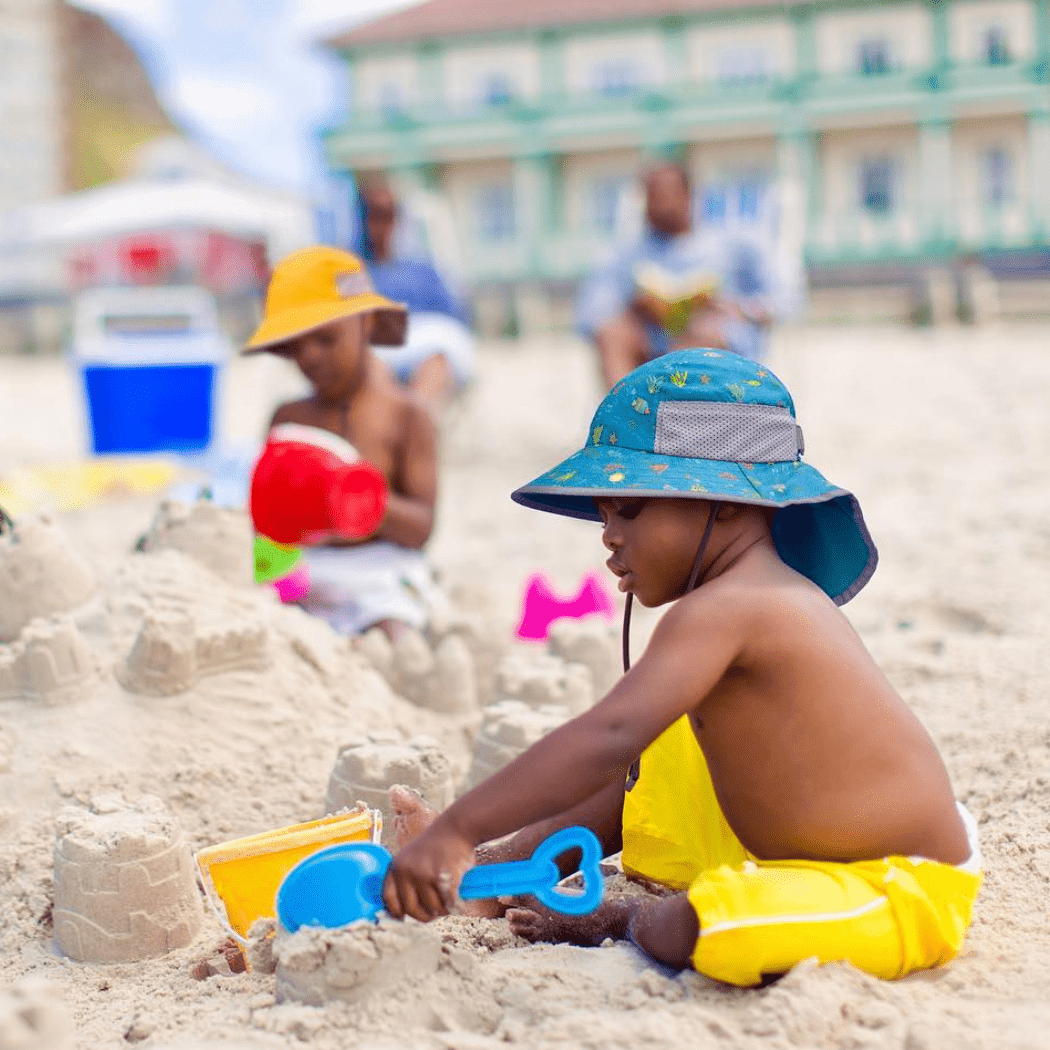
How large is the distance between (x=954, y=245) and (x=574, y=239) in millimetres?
5308

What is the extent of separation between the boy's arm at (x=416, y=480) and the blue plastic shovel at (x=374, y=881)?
160 centimetres

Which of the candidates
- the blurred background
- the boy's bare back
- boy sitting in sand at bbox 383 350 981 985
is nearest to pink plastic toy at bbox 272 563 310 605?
boy sitting in sand at bbox 383 350 981 985

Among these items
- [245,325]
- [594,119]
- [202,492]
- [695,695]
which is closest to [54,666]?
[202,492]

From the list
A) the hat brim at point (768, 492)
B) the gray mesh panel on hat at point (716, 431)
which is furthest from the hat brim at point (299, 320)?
the gray mesh panel on hat at point (716, 431)

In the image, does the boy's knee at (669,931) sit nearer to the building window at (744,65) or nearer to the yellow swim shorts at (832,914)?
the yellow swim shorts at (832,914)

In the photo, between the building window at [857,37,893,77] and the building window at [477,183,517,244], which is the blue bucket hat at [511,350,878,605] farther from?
the building window at [477,183,517,244]

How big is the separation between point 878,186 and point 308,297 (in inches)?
687

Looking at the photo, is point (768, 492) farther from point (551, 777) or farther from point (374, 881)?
point (374, 881)

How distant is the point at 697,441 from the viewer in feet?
5.11

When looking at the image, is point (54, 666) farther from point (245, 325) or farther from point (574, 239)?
point (574, 239)

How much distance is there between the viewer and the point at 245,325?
12305 mm

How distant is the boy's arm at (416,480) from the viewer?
10.1ft

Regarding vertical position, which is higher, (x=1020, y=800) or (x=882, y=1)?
(x=882, y=1)

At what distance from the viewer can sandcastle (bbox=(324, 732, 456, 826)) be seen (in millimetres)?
1969
